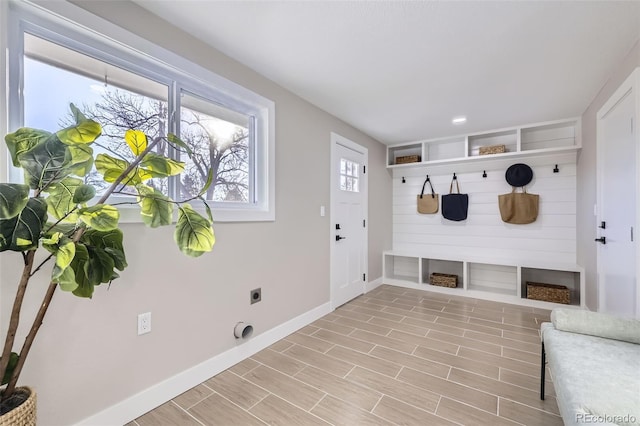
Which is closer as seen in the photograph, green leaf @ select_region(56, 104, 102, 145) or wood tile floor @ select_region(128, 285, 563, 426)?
green leaf @ select_region(56, 104, 102, 145)

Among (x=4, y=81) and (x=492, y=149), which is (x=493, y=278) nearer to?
(x=492, y=149)

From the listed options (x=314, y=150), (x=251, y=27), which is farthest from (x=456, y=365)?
(x=251, y=27)

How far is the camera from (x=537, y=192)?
3.69 metres

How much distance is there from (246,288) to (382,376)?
1217mm

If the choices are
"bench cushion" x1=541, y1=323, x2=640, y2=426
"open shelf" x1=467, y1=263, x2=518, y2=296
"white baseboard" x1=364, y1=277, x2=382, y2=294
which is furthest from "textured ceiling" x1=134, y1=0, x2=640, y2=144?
"white baseboard" x1=364, y1=277, x2=382, y2=294

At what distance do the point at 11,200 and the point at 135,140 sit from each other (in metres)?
0.56

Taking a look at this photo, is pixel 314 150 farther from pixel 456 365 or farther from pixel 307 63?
pixel 456 365

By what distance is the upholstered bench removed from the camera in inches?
38.7

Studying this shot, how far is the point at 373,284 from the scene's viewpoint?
4.19 metres

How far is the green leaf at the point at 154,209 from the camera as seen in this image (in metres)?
1.16

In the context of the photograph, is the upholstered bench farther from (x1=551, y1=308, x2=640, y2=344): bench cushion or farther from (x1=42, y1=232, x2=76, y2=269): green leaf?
(x1=42, y1=232, x2=76, y2=269): green leaf

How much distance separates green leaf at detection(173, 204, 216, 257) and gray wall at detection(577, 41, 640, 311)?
10.6 feet

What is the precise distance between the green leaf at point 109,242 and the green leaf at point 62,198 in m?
0.14

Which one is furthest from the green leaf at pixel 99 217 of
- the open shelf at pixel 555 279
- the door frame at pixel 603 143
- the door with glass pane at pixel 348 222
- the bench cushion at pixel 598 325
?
the open shelf at pixel 555 279
